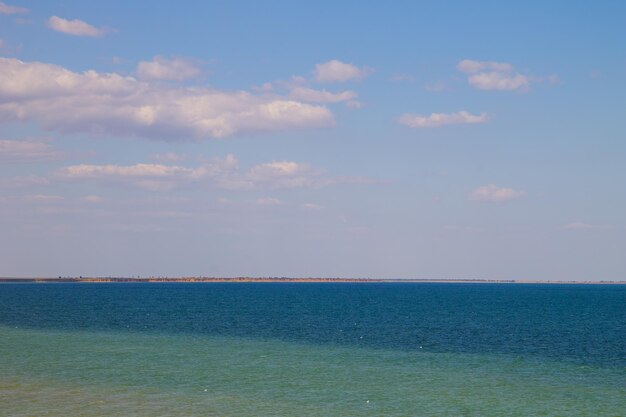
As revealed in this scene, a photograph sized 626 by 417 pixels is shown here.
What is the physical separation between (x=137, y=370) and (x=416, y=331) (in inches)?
1878

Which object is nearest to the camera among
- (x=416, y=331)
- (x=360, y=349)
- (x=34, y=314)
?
(x=360, y=349)

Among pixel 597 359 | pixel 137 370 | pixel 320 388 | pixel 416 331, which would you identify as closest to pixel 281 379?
pixel 320 388

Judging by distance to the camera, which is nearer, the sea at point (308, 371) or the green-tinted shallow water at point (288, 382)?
the green-tinted shallow water at point (288, 382)

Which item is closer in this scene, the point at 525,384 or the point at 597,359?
the point at 525,384

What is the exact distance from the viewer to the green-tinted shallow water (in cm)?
4200

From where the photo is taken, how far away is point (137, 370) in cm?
5494

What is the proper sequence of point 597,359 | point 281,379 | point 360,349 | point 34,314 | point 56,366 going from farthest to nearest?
1. point 34,314
2. point 360,349
3. point 597,359
4. point 56,366
5. point 281,379

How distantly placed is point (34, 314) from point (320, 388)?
9039cm

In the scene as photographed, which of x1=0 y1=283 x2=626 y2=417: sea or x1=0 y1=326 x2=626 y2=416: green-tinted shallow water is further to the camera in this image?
x1=0 y1=283 x2=626 y2=417: sea

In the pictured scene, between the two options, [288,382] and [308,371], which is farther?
[308,371]

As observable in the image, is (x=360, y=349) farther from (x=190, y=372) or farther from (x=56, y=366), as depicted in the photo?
(x=56, y=366)

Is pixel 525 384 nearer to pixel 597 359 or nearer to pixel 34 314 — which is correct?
pixel 597 359

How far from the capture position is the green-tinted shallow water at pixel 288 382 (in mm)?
42000

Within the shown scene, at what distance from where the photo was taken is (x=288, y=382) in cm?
5066
